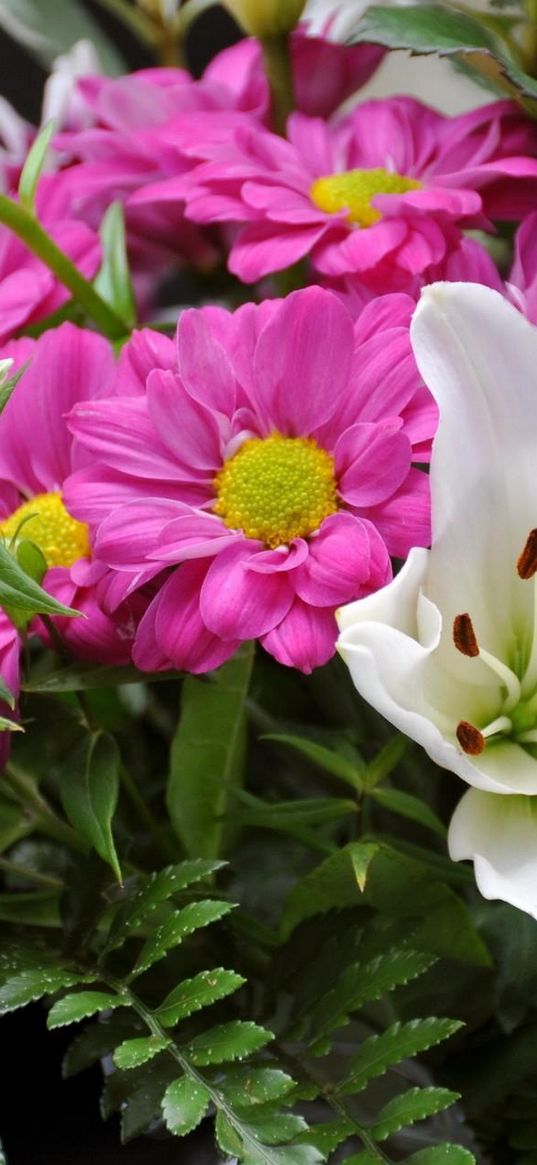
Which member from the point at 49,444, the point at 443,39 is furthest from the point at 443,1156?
the point at 443,39

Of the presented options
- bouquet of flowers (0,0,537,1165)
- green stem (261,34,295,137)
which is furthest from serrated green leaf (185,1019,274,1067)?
green stem (261,34,295,137)

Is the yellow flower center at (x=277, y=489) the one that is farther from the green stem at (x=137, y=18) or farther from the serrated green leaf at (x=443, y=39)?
the green stem at (x=137, y=18)

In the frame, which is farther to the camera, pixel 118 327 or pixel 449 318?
pixel 118 327

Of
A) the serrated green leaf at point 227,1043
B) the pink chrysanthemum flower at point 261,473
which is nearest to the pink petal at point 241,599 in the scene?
the pink chrysanthemum flower at point 261,473

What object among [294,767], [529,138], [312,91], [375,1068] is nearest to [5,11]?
[312,91]

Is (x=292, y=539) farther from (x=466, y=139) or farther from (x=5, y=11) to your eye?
(x=5, y=11)

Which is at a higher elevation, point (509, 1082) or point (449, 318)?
point (449, 318)

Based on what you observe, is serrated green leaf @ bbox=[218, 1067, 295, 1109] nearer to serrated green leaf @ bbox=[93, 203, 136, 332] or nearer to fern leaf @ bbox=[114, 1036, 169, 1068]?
fern leaf @ bbox=[114, 1036, 169, 1068]
